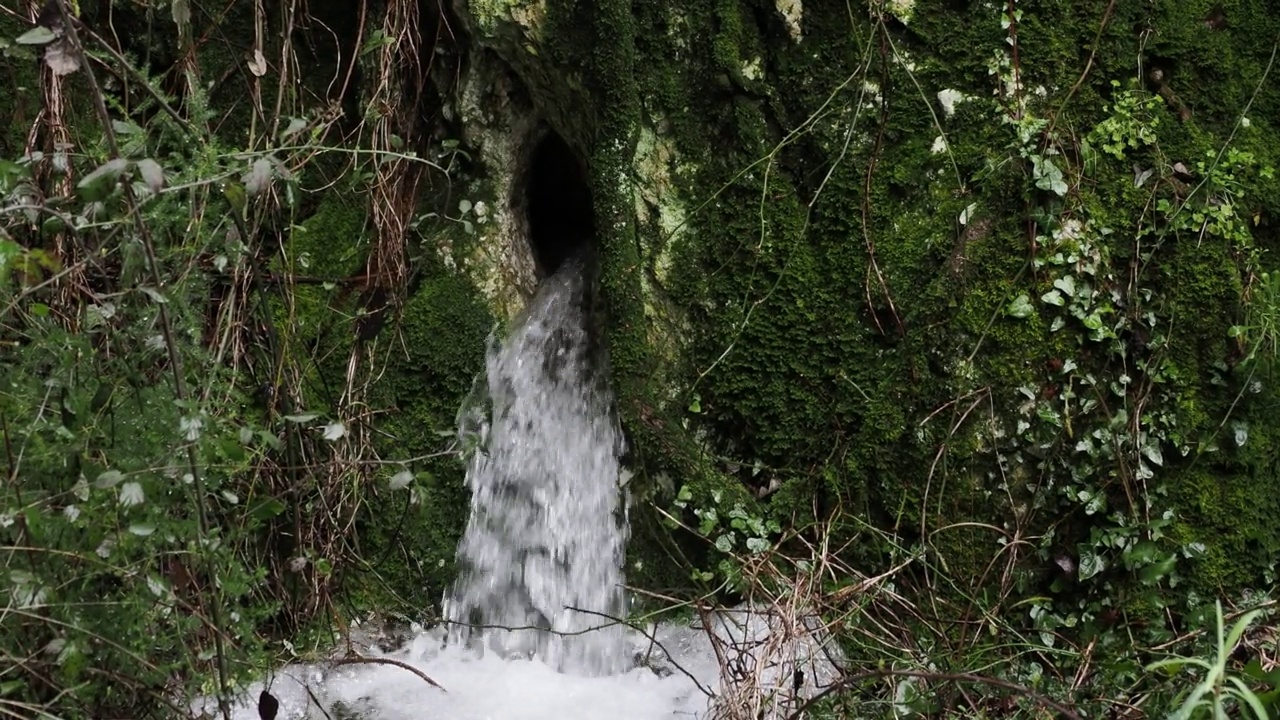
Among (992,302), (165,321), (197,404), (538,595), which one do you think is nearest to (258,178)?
(165,321)

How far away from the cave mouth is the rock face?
838 millimetres

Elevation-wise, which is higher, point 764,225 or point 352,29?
point 352,29

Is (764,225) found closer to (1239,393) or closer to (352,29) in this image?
(1239,393)

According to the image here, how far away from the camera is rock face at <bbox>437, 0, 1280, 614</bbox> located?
2613mm

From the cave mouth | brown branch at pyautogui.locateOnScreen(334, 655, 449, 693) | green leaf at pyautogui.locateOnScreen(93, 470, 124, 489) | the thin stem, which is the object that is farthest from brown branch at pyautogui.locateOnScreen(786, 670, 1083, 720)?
the cave mouth

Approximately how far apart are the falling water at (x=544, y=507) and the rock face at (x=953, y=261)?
0.91 ft

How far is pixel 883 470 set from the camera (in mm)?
2816

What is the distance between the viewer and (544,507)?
3.29 m

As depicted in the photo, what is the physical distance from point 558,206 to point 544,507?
1.48m

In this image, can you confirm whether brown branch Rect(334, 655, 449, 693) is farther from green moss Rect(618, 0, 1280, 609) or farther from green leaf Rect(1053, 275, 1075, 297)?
green leaf Rect(1053, 275, 1075, 297)

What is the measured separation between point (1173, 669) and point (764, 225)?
1616mm

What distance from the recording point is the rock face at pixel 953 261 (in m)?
2.61

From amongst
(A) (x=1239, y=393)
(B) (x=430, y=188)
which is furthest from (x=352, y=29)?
(A) (x=1239, y=393)

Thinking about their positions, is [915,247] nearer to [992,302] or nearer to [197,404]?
[992,302]
